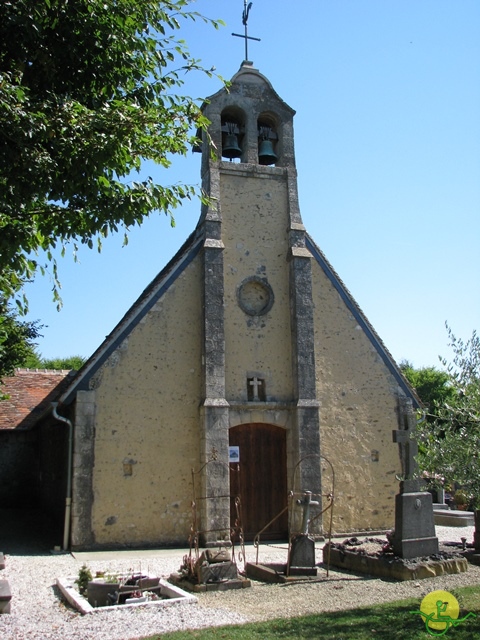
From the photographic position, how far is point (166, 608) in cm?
674

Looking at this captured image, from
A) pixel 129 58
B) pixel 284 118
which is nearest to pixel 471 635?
pixel 129 58

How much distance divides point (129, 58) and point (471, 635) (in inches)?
263

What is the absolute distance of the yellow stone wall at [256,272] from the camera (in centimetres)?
1311

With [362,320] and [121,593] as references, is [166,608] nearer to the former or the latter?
[121,593]

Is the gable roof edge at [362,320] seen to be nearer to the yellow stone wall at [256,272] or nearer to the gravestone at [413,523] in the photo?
the yellow stone wall at [256,272]

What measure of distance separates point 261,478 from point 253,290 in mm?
4069

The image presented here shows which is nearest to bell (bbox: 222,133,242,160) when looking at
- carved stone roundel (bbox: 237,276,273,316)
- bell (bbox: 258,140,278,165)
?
bell (bbox: 258,140,278,165)

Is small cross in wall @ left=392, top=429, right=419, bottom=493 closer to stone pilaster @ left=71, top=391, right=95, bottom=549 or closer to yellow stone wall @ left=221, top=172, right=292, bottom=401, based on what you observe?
yellow stone wall @ left=221, top=172, right=292, bottom=401

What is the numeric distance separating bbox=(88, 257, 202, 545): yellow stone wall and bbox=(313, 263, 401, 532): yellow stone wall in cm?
292

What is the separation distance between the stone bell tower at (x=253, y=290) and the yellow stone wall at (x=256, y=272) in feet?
0.07

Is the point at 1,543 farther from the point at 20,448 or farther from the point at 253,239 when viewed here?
the point at 253,239

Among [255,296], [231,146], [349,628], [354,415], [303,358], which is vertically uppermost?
[231,146]

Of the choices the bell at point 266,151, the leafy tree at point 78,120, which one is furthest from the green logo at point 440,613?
the bell at point 266,151

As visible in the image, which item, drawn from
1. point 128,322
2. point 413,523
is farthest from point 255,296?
point 413,523
